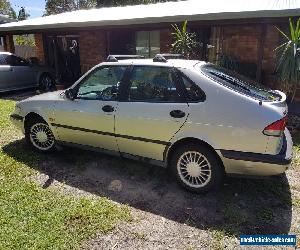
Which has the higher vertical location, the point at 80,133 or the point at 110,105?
the point at 110,105

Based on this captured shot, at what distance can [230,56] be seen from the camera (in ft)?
29.9

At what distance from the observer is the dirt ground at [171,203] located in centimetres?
335

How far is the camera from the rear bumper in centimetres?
364

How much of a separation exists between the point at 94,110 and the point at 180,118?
1373 millimetres

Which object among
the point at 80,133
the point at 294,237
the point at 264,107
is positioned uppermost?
the point at 264,107

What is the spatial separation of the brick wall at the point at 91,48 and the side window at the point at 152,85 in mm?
8492

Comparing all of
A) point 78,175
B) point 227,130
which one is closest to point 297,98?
point 227,130

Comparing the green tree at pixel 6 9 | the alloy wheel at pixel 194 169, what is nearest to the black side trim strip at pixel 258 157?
the alloy wheel at pixel 194 169

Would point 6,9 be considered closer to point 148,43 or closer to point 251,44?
point 148,43

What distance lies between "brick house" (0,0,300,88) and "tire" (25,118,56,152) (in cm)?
471

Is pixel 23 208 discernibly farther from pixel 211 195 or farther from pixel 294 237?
pixel 294 237

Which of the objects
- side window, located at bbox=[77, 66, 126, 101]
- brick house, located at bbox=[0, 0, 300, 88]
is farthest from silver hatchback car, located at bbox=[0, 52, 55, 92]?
side window, located at bbox=[77, 66, 126, 101]

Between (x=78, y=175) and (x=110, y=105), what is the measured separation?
120 centimetres

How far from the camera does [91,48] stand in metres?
12.9
